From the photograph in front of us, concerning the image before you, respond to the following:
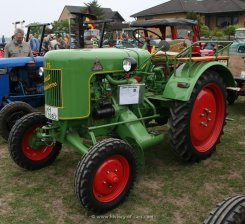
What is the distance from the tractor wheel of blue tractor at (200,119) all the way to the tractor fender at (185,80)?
3.9 inches

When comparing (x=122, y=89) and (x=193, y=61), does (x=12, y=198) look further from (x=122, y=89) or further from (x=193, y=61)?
(x=193, y=61)

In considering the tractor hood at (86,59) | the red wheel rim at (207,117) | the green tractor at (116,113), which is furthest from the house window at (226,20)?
the tractor hood at (86,59)

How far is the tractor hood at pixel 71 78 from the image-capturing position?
337 cm

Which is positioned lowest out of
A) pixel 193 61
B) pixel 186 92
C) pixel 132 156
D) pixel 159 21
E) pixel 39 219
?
pixel 39 219

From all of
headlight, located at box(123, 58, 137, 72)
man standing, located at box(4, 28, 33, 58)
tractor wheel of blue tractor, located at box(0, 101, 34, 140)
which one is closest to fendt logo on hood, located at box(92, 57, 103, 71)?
headlight, located at box(123, 58, 137, 72)

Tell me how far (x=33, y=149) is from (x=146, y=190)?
146cm

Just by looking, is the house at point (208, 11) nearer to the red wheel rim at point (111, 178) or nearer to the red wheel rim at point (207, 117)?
the red wheel rim at point (207, 117)

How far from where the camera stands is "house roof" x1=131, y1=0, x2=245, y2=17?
4011 centimetres

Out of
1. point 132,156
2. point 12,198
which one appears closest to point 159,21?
point 132,156

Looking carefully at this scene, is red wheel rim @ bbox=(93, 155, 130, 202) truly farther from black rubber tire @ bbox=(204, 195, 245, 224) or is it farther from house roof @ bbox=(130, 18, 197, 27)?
house roof @ bbox=(130, 18, 197, 27)

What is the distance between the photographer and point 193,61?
409 centimetres

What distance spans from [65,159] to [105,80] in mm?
1346

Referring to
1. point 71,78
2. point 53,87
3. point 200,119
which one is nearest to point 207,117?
point 200,119

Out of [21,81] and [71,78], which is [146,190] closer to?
[71,78]
